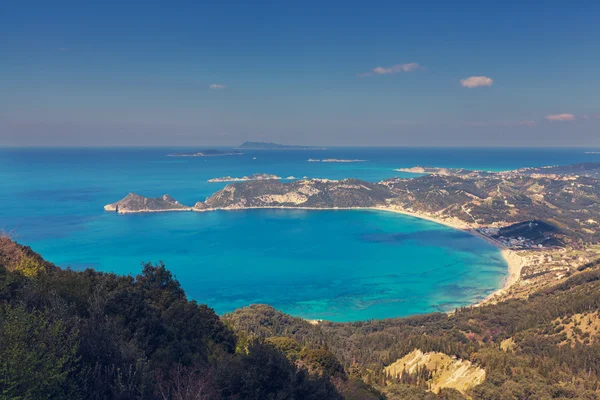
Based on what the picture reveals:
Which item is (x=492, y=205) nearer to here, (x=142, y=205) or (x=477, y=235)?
(x=477, y=235)

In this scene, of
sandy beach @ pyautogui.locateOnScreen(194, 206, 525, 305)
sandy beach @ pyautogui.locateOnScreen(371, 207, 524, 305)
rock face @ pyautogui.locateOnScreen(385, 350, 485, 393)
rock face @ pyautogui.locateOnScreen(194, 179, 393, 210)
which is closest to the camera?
rock face @ pyautogui.locateOnScreen(385, 350, 485, 393)

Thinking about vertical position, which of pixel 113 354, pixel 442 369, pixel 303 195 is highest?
pixel 113 354

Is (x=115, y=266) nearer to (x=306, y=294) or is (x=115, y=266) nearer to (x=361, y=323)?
(x=306, y=294)

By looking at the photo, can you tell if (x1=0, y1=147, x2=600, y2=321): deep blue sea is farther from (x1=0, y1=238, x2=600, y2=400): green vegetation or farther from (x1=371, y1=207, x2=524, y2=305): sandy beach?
(x1=0, y1=238, x2=600, y2=400): green vegetation

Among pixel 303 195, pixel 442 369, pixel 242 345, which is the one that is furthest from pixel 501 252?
pixel 242 345

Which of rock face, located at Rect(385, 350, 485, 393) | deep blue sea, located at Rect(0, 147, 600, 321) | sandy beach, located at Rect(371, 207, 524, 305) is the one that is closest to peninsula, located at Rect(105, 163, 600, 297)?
sandy beach, located at Rect(371, 207, 524, 305)

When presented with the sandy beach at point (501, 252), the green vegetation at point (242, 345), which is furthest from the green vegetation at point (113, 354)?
the sandy beach at point (501, 252)
